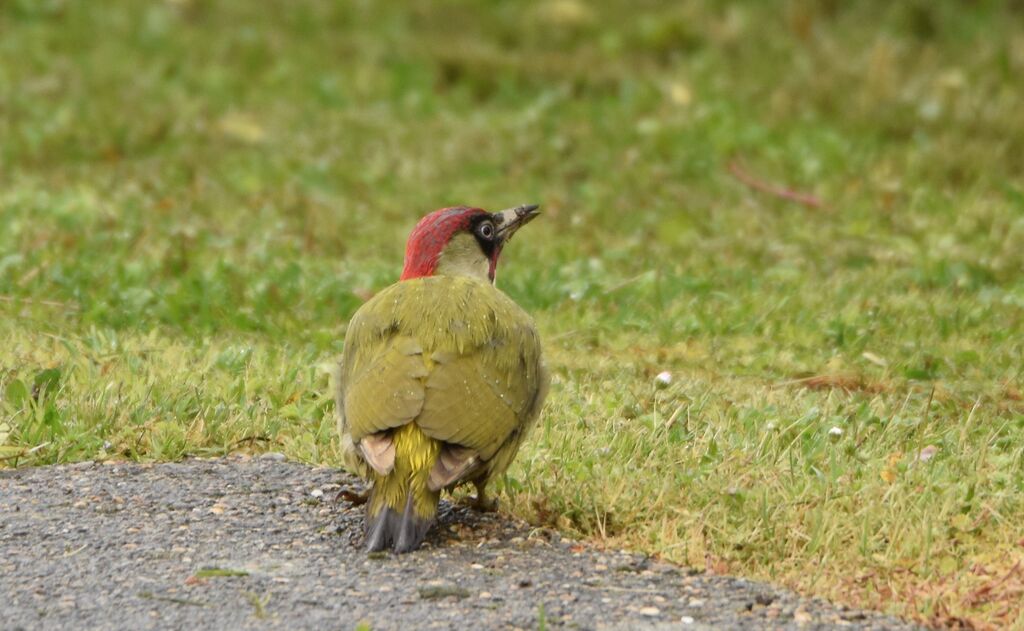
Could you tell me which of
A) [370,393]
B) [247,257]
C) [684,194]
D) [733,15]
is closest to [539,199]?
[684,194]

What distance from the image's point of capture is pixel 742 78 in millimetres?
12727

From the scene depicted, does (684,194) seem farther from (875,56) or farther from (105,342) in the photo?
(105,342)

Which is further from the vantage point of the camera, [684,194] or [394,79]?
[394,79]

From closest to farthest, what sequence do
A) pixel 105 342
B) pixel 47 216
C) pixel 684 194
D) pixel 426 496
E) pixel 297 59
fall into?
pixel 426 496 → pixel 105 342 → pixel 47 216 → pixel 684 194 → pixel 297 59

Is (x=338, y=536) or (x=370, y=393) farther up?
(x=370, y=393)

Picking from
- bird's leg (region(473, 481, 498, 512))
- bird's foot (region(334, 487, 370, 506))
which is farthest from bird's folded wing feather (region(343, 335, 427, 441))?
bird's leg (region(473, 481, 498, 512))

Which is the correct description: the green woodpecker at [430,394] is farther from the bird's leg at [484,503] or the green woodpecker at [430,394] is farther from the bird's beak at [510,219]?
the bird's beak at [510,219]

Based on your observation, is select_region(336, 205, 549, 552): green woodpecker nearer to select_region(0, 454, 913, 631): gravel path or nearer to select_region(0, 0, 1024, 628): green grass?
select_region(0, 454, 913, 631): gravel path

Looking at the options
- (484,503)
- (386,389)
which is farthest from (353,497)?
(386,389)

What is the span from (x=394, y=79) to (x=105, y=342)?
623 cm

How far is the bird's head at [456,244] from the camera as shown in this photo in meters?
6.13

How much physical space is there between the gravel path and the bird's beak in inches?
51.0

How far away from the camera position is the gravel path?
177 inches

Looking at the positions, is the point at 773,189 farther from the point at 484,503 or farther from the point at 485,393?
the point at 485,393
